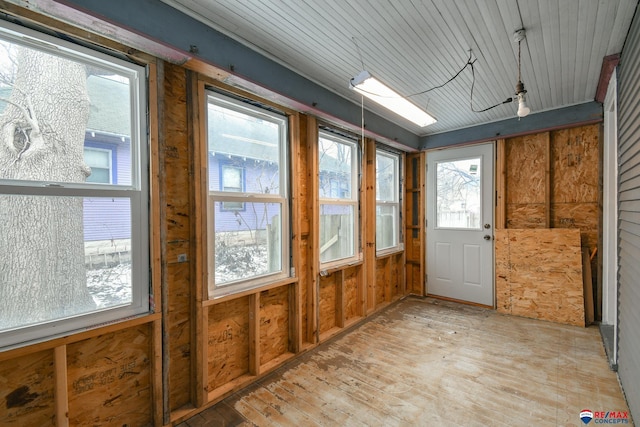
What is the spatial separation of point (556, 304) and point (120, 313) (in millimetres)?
4518

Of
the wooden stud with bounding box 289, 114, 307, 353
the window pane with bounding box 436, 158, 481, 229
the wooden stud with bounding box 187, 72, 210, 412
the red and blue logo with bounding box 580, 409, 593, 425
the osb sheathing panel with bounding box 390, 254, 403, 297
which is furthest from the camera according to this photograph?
the osb sheathing panel with bounding box 390, 254, 403, 297

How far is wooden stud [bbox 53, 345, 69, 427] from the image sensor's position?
144 cm

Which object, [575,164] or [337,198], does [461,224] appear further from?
[337,198]

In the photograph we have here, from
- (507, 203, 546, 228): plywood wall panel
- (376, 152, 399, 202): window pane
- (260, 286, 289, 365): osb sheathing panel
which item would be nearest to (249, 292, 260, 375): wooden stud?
(260, 286, 289, 365): osb sheathing panel

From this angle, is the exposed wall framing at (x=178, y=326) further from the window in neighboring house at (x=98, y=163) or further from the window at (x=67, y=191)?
the window in neighboring house at (x=98, y=163)

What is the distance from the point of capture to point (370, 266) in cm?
371

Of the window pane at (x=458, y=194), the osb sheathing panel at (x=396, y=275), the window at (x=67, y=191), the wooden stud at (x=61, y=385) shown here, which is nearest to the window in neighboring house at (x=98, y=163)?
the window at (x=67, y=191)

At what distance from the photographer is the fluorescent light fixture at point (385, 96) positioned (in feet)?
6.79

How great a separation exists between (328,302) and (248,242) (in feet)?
4.47

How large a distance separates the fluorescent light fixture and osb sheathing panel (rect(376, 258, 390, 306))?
6.78 feet

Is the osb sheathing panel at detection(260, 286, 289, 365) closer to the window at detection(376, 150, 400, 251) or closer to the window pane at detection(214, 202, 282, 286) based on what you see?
the window pane at detection(214, 202, 282, 286)

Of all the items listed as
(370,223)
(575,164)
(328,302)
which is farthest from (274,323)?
(575,164)

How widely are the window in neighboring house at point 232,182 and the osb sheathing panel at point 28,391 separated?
1320mm

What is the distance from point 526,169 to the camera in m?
3.77
